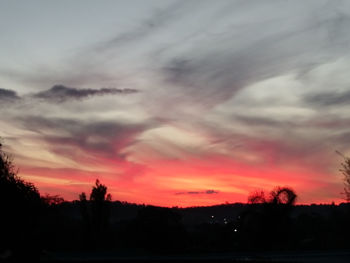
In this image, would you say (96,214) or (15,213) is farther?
(96,214)

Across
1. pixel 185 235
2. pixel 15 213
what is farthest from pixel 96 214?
pixel 15 213

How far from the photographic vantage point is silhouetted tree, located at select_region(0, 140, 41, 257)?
31.8m

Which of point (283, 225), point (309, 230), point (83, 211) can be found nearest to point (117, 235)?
point (83, 211)

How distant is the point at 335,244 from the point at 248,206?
11.5m

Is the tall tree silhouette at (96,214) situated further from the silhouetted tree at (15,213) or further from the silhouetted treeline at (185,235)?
the silhouetted tree at (15,213)

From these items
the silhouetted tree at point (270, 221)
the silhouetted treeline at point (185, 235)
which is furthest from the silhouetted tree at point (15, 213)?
the silhouetted tree at point (270, 221)

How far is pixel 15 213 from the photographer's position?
32.1m

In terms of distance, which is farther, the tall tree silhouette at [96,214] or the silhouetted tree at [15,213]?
the tall tree silhouette at [96,214]

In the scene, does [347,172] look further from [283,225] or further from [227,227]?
[227,227]

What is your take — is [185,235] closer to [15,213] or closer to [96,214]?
[96,214]

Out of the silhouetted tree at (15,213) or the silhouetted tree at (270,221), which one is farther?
the silhouetted tree at (270,221)

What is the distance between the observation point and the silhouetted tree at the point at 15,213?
31.8 meters

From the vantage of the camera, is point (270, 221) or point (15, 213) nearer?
point (15, 213)

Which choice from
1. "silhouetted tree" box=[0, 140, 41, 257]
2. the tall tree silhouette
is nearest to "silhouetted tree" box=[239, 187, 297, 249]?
the tall tree silhouette
